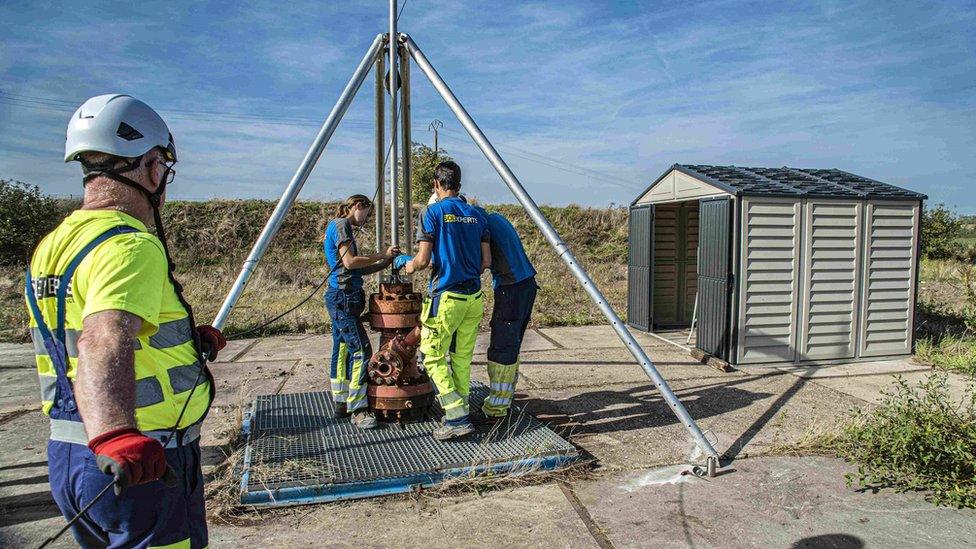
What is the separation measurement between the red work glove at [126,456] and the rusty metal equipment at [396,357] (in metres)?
3.20

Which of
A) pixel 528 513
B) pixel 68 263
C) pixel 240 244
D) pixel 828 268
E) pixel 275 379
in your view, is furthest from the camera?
pixel 240 244

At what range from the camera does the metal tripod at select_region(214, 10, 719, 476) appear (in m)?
4.43

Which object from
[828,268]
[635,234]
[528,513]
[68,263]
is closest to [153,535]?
[68,263]

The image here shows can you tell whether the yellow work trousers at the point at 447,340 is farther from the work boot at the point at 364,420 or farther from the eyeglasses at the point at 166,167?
the eyeglasses at the point at 166,167

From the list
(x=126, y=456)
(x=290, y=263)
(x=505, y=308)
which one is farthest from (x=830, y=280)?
(x=290, y=263)

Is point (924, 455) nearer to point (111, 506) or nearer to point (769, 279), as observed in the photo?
point (769, 279)

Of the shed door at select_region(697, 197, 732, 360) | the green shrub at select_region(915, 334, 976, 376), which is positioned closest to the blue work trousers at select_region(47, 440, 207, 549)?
the shed door at select_region(697, 197, 732, 360)

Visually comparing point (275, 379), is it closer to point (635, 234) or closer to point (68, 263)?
point (68, 263)

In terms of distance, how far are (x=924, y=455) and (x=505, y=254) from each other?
10.5ft

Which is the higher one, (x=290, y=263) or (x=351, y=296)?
(x=351, y=296)

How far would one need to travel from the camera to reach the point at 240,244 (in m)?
21.4

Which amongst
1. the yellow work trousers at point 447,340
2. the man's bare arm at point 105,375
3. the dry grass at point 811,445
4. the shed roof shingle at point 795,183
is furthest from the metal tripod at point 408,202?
the shed roof shingle at point 795,183

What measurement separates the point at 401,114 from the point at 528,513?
3.79 meters

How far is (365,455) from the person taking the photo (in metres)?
4.32
